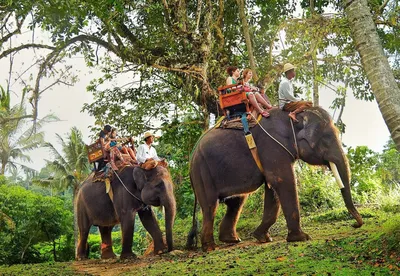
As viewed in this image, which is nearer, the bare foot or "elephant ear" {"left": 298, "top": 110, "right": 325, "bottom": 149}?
"elephant ear" {"left": 298, "top": 110, "right": 325, "bottom": 149}

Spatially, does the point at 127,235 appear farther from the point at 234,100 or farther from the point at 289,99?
the point at 289,99

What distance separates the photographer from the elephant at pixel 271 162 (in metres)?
8.23

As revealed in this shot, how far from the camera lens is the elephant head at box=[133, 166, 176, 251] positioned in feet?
33.7

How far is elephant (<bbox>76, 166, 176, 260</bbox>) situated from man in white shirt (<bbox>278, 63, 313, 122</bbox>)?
311 cm

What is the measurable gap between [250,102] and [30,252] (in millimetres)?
21853

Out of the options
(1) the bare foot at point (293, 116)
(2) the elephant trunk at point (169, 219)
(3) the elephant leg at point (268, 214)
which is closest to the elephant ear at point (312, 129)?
(1) the bare foot at point (293, 116)

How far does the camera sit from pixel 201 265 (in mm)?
7082

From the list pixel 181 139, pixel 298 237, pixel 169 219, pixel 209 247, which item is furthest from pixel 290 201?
pixel 181 139

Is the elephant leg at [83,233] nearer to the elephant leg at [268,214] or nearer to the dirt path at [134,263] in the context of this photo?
the dirt path at [134,263]

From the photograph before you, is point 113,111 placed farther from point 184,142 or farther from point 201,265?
point 201,265

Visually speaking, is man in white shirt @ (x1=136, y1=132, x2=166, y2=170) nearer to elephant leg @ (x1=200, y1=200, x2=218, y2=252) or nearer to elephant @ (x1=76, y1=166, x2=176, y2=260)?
elephant @ (x1=76, y1=166, x2=176, y2=260)

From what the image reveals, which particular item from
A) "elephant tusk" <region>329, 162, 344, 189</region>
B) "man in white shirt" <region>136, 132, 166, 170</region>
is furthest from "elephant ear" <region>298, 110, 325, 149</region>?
"man in white shirt" <region>136, 132, 166, 170</region>

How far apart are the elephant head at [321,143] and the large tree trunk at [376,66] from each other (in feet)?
9.09

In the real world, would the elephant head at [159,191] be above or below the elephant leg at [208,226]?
above
